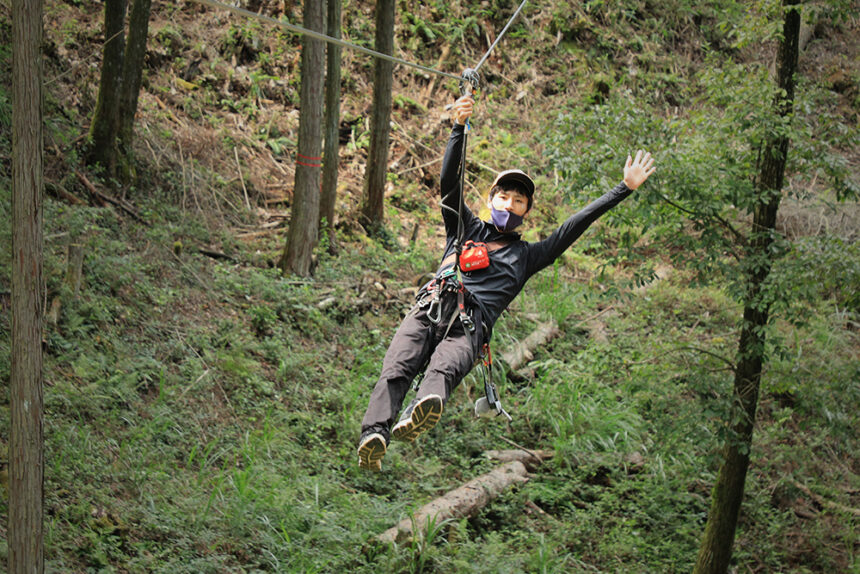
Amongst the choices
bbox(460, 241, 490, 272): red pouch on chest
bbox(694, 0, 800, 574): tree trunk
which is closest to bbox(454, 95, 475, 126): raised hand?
bbox(460, 241, 490, 272): red pouch on chest

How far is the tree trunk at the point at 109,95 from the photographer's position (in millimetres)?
8758

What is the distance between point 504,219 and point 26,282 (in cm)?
270

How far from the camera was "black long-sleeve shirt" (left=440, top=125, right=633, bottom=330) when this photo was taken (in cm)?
426

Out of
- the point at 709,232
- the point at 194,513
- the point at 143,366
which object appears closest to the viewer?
the point at 194,513

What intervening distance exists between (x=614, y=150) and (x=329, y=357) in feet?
14.0

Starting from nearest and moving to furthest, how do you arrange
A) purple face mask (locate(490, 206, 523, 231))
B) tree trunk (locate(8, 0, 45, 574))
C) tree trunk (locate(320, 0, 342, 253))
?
1. tree trunk (locate(8, 0, 45, 574))
2. purple face mask (locate(490, 206, 523, 231))
3. tree trunk (locate(320, 0, 342, 253))

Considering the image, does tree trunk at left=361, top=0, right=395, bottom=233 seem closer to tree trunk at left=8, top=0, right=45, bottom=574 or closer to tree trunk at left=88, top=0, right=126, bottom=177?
tree trunk at left=88, top=0, right=126, bottom=177

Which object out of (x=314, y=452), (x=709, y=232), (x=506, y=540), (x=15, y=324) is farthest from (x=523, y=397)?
(x=15, y=324)

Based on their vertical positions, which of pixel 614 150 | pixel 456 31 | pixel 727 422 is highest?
Result: pixel 456 31

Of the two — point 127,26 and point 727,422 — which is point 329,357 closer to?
point 727,422

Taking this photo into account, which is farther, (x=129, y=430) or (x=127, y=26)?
(x=127, y=26)

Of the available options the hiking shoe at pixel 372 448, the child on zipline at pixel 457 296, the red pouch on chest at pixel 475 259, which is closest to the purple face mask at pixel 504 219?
the child on zipline at pixel 457 296

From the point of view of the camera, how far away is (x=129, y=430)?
19.1 feet

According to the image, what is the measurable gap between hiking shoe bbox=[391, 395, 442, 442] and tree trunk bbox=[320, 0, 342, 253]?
275 inches
